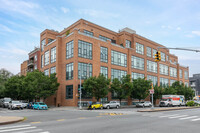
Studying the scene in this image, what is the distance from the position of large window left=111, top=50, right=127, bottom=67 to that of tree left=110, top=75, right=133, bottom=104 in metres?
7.31

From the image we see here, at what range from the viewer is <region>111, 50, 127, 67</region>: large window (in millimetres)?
50434

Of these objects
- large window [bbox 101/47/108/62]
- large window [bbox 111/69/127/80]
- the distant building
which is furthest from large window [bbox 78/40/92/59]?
the distant building

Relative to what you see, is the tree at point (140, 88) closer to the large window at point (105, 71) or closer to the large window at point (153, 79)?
the large window at point (105, 71)

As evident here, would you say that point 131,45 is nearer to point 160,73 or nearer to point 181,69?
point 160,73

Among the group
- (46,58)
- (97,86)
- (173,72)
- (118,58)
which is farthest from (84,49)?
(173,72)

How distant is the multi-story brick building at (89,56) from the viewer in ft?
140

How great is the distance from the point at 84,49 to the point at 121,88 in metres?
12.1

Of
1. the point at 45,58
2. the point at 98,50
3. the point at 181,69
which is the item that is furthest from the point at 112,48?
the point at 181,69

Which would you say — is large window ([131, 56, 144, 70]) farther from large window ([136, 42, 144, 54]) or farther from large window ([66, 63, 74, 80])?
large window ([66, 63, 74, 80])

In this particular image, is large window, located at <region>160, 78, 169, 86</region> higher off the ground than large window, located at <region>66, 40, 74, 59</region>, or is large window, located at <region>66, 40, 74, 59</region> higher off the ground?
large window, located at <region>66, 40, 74, 59</region>

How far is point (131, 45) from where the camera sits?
58219mm

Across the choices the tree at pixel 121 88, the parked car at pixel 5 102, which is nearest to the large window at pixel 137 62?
the tree at pixel 121 88

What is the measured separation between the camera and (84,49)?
4381 centimetres

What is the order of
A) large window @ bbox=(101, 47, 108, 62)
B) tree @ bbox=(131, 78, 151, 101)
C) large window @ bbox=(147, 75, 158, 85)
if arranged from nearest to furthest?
1. tree @ bbox=(131, 78, 151, 101)
2. large window @ bbox=(101, 47, 108, 62)
3. large window @ bbox=(147, 75, 158, 85)
